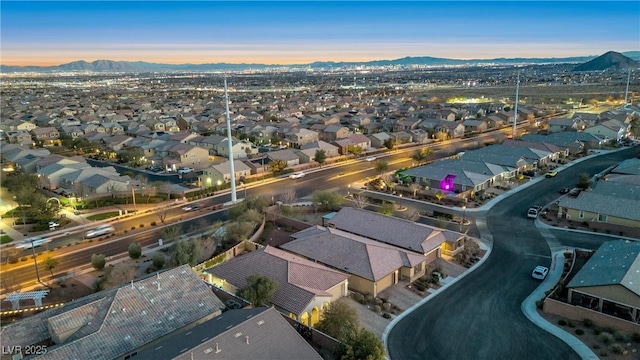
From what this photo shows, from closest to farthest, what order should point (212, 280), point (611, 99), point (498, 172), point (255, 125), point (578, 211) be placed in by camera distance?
point (212, 280)
point (578, 211)
point (498, 172)
point (255, 125)
point (611, 99)

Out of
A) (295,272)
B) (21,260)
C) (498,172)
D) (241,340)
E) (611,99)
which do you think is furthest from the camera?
(611,99)

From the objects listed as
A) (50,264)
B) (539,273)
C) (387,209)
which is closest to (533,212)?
Result: (539,273)

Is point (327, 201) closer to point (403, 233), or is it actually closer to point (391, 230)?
point (391, 230)

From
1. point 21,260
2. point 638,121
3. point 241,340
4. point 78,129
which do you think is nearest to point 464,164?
point 241,340

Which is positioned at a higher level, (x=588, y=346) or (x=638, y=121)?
(x=638, y=121)

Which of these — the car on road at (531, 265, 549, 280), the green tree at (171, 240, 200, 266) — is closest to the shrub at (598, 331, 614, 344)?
the car on road at (531, 265, 549, 280)

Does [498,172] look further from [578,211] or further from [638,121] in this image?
[638,121]

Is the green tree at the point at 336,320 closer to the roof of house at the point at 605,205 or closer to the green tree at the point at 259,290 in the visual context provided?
the green tree at the point at 259,290

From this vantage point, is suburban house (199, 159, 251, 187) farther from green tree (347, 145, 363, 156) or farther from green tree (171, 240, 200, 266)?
green tree (171, 240, 200, 266)
